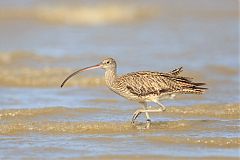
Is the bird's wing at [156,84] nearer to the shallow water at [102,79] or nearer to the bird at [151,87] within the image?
the bird at [151,87]

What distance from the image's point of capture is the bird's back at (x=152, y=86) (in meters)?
12.8

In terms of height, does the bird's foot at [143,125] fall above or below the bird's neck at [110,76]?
below

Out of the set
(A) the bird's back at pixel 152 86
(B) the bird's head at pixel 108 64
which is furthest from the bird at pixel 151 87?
(B) the bird's head at pixel 108 64

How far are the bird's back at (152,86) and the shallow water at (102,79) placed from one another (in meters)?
0.49

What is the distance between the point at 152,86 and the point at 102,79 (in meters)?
4.84

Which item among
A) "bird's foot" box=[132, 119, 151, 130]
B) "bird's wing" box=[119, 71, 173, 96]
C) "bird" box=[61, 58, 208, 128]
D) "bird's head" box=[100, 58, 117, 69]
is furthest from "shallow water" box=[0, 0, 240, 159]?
"bird's head" box=[100, 58, 117, 69]

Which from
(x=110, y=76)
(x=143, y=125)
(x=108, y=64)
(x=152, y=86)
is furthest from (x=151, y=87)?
(x=108, y=64)

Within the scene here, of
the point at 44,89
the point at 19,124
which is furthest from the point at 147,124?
the point at 44,89

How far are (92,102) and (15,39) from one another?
9814 millimetres

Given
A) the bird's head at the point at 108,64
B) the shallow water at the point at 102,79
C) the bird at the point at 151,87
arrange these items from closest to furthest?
the shallow water at the point at 102,79, the bird at the point at 151,87, the bird's head at the point at 108,64

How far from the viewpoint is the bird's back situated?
12805 millimetres

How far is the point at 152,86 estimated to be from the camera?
42.1 feet

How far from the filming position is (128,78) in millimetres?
13031

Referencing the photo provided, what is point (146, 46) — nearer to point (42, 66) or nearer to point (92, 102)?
point (42, 66)
